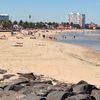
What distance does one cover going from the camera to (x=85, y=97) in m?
8.73

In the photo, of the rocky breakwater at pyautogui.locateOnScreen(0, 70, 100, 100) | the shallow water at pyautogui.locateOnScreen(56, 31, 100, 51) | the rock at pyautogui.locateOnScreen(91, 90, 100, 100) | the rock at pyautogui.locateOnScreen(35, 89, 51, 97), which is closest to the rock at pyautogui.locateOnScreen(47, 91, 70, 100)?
the rocky breakwater at pyautogui.locateOnScreen(0, 70, 100, 100)

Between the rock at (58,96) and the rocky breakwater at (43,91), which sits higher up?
the rock at (58,96)

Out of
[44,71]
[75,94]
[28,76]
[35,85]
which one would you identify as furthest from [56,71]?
[75,94]

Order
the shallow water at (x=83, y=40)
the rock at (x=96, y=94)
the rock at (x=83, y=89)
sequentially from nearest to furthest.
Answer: the rock at (x=96, y=94) < the rock at (x=83, y=89) < the shallow water at (x=83, y=40)

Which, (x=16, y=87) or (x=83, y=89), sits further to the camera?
(x=16, y=87)

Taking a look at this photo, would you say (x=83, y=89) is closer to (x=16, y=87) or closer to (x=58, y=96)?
(x=58, y=96)

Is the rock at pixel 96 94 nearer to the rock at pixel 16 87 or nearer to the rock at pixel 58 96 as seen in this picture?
the rock at pixel 58 96

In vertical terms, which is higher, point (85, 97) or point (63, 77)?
point (85, 97)

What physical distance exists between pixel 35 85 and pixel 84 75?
6.63 m

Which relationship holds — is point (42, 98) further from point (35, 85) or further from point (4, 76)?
point (4, 76)

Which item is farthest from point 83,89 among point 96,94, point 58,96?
point 58,96

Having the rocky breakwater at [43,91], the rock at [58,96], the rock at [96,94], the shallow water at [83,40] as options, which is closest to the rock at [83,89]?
the rocky breakwater at [43,91]

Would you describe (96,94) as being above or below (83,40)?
above

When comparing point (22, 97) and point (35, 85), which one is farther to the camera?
point (35, 85)
